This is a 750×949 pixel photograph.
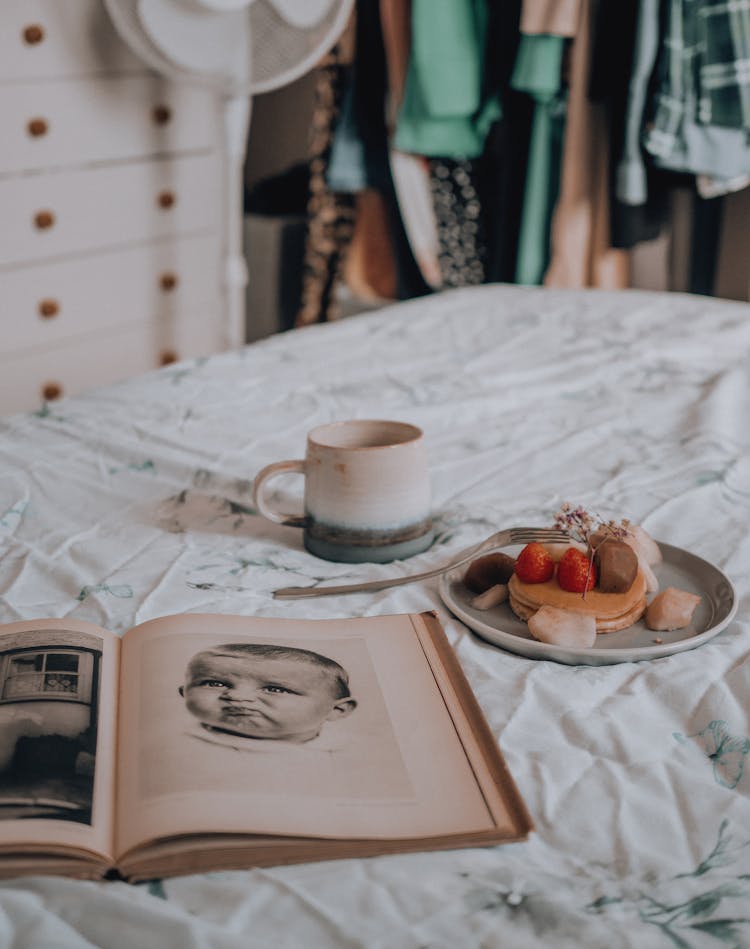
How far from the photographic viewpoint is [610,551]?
681mm

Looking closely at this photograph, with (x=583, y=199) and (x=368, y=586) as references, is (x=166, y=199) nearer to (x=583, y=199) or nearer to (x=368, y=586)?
(x=583, y=199)

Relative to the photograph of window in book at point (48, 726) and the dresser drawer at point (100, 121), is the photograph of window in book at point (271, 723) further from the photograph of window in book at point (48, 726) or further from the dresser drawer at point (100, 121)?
the dresser drawer at point (100, 121)

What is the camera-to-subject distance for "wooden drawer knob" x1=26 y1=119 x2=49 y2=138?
202cm

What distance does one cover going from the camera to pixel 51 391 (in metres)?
2.21

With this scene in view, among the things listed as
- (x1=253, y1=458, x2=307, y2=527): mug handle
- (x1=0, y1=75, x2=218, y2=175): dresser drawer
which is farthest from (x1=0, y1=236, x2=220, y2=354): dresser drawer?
(x1=253, y1=458, x2=307, y2=527): mug handle

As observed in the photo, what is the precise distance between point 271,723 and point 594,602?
0.23 metres

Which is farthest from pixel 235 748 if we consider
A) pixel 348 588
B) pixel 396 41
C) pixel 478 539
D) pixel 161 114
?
pixel 396 41

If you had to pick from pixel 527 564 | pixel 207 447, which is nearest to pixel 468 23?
pixel 207 447

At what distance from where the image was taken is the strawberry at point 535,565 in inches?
27.2

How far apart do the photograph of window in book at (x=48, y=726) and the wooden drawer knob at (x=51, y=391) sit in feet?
5.40

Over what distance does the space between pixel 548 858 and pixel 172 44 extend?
178cm

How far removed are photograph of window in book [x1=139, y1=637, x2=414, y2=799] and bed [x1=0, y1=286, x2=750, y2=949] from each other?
48 millimetres

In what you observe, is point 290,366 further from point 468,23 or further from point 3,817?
point 468,23

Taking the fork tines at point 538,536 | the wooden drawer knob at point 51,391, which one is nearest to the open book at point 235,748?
the fork tines at point 538,536
